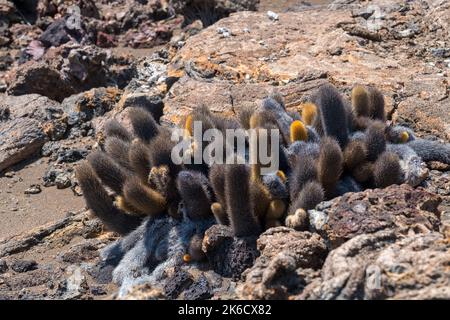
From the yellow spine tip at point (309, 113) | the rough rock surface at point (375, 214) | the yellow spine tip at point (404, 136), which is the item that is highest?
the yellow spine tip at point (309, 113)

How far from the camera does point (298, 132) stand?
4.15 m

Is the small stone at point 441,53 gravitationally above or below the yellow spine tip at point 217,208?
above

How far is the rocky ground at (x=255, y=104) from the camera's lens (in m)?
3.07

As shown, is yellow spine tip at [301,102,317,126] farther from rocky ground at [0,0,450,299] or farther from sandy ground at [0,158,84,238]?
sandy ground at [0,158,84,238]

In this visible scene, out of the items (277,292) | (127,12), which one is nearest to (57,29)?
(127,12)

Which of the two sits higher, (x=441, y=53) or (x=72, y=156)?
(x=441, y=53)

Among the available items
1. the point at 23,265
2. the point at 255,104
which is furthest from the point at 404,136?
the point at 23,265

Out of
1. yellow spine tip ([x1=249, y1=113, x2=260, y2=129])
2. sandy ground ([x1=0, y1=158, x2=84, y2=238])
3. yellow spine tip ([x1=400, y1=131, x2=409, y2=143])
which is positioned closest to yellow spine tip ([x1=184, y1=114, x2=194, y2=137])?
yellow spine tip ([x1=249, y1=113, x2=260, y2=129])

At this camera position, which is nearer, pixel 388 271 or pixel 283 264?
pixel 388 271

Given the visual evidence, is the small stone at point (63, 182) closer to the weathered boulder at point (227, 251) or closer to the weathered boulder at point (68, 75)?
the weathered boulder at point (68, 75)

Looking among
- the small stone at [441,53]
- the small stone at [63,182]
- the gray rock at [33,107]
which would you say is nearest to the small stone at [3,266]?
the small stone at [63,182]

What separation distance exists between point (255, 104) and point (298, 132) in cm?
126

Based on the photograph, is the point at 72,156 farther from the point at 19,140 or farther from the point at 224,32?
the point at 224,32

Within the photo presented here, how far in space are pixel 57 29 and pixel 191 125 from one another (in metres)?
6.90
